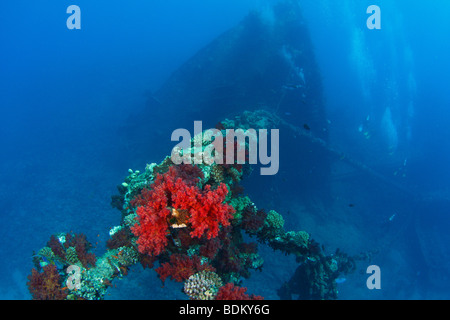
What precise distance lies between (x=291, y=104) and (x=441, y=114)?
3795 centimetres

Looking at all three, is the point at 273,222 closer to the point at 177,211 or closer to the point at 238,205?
the point at 238,205

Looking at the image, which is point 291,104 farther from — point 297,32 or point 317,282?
point 317,282

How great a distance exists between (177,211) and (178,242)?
2.74ft

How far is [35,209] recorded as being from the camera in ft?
48.9

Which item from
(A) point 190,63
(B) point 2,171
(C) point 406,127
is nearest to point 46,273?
(A) point 190,63

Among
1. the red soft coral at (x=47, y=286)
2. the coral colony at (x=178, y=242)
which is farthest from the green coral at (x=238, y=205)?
the red soft coral at (x=47, y=286)

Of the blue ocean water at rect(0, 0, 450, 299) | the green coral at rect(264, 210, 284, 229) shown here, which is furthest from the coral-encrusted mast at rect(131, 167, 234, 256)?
the blue ocean water at rect(0, 0, 450, 299)

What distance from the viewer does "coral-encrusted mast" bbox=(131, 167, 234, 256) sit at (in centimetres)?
433

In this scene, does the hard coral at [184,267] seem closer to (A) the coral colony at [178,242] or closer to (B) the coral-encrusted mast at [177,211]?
(A) the coral colony at [178,242]

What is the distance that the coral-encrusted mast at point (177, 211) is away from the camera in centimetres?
433

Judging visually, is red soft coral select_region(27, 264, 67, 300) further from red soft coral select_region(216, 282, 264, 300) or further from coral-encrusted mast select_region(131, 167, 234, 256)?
red soft coral select_region(216, 282, 264, 300)

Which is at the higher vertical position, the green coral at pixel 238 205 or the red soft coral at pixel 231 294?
the green coral at pixel 238 205

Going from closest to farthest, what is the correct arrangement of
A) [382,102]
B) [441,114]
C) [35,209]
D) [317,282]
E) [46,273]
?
1. [46,273]
2. [317,282]
3. [35,209]
4. [441,114]
5. [382,102]
